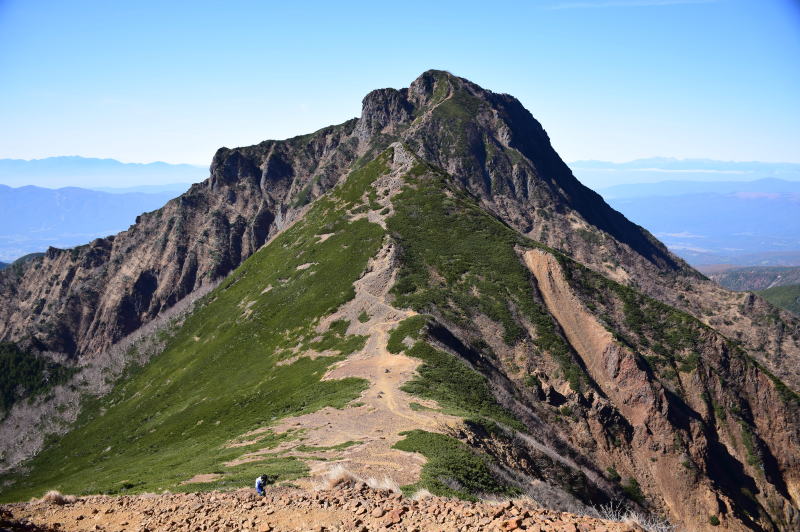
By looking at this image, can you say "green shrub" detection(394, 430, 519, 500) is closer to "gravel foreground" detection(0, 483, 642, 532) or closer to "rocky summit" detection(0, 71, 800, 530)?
"rocky summit" detection(0, 71, 800, 530)

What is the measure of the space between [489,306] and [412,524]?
56948mm

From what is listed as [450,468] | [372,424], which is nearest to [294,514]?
[450,468]

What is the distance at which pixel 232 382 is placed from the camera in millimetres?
74438

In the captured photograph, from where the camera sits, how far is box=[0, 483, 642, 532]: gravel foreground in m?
17.6

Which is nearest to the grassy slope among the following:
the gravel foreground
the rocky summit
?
the rocky summit

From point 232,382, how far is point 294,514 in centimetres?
5801

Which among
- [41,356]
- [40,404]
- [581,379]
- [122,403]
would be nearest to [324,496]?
[581,379]

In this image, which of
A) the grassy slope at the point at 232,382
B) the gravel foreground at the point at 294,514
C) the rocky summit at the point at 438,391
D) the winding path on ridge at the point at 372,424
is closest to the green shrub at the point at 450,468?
the rocky summit at the point at 438,391

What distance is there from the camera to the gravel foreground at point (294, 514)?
17.6 metres

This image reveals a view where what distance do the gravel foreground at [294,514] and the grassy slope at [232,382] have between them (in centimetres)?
584

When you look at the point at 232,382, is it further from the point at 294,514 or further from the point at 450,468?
the point at 294,514

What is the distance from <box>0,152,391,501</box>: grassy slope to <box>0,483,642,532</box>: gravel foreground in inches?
230

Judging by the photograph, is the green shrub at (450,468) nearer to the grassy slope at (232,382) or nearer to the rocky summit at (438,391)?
the rocky summit at (438,391)

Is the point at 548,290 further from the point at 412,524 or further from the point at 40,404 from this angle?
the point at 40,404
